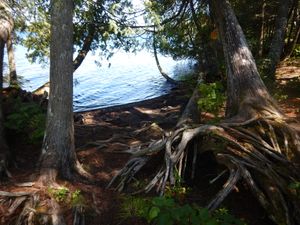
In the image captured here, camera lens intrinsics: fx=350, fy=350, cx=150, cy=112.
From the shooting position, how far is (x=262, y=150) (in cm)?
573

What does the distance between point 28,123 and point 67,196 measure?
9.60 ft

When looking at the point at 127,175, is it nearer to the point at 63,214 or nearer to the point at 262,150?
the point at 63,214

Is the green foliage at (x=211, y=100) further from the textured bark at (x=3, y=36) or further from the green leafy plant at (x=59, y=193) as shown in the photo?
the textured bark at (x=3, y=36)

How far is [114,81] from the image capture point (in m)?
26.5

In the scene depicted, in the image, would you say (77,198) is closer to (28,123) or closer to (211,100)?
(28,123)

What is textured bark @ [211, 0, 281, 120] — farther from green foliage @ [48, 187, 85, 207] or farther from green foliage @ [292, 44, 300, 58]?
green foliage @ [292, 44, 300, 58]

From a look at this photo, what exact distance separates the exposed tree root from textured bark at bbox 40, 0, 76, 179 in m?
1.06

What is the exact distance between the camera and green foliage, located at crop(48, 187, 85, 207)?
215 inches

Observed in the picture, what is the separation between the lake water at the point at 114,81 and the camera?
20219mm

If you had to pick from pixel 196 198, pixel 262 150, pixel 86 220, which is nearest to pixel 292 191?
pixel 262 150

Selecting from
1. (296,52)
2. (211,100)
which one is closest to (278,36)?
(211,100)

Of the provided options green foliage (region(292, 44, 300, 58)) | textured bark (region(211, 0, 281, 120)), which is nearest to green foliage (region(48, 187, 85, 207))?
textured bark (region(211, 0, 281, 120))

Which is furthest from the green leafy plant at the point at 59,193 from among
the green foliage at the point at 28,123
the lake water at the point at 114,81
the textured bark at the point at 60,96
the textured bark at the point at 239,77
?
the lake water at the point at 114,81

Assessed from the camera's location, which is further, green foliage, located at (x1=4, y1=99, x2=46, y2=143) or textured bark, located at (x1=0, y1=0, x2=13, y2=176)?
green foliage, located at (x1=4, y1=99, x2=46, y2=143)
